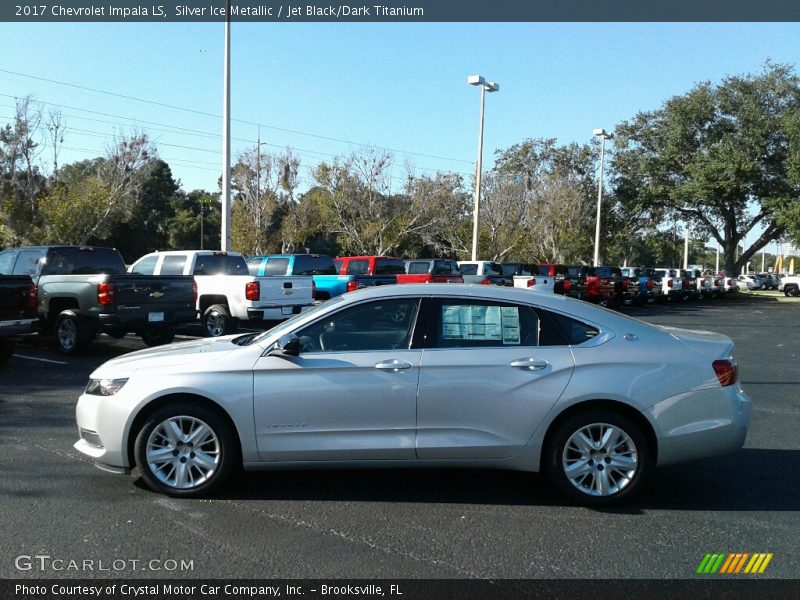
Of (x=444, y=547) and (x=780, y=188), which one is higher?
(x=780, y=188)

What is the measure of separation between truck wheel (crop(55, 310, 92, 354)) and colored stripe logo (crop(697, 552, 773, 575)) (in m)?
10.5

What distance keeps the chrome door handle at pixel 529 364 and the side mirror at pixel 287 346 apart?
1514mm

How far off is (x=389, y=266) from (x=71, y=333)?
10412mm

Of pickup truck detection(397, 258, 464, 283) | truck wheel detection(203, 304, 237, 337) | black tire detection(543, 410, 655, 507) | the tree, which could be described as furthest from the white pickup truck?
the tree

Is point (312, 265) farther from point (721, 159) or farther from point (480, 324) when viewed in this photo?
point (721, 159)

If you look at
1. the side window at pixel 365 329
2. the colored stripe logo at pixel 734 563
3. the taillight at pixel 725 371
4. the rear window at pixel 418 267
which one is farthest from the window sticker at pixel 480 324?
the rear window at pixel 418 267

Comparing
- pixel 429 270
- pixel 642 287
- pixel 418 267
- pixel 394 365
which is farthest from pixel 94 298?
pixel 642 287

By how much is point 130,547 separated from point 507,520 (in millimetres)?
2403

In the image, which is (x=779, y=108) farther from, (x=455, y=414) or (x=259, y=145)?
(x=455, y=414)

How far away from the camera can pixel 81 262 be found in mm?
13516

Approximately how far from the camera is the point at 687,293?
39500mm

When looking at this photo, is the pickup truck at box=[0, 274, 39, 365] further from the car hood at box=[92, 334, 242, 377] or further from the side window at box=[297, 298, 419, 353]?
the side window at box=[297, 298, 419, 353]
